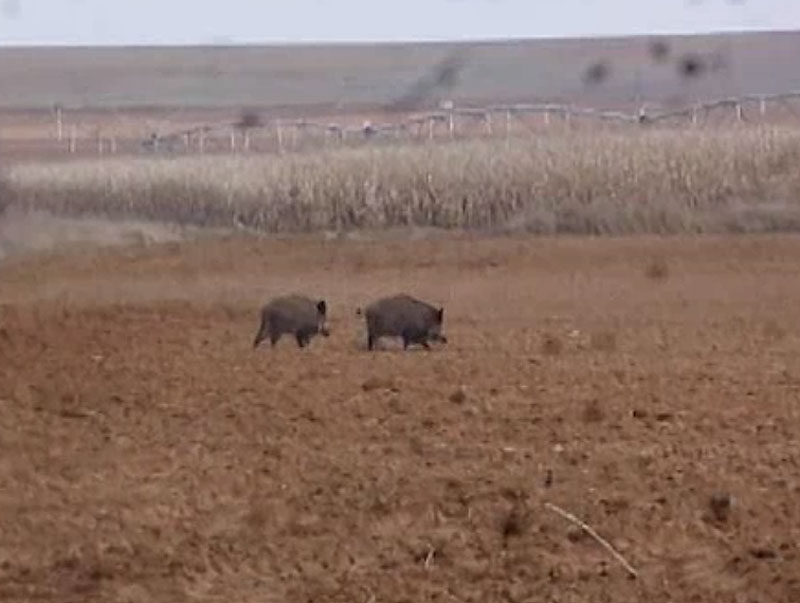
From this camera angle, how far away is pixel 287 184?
44812 mm

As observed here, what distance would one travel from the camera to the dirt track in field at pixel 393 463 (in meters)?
12.7

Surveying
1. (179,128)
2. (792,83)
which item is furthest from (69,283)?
(792,83)

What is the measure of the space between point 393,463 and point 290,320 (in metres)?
7.86

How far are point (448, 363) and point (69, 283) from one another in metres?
15.3

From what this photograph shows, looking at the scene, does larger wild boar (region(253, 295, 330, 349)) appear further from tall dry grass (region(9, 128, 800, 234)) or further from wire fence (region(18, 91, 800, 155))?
wire fence (region(18, 91, 800, 155))

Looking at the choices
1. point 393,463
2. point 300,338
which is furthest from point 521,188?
point 393,463

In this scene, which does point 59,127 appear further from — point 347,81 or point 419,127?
point 347,81

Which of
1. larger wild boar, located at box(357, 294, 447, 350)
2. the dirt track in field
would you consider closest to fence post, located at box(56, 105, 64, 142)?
the dirt track in field

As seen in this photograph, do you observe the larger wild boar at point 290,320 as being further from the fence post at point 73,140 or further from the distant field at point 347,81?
the fence post at point 73,140

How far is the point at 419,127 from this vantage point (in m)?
64.6

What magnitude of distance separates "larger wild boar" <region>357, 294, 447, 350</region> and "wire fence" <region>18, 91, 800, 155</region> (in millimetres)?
31796

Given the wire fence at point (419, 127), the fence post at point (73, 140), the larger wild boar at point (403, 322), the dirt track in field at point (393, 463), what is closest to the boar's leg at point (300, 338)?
the dirt track in field at point (393, 463)

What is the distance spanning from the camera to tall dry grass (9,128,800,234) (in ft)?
140

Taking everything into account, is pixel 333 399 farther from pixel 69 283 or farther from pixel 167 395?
pixel 69 283
